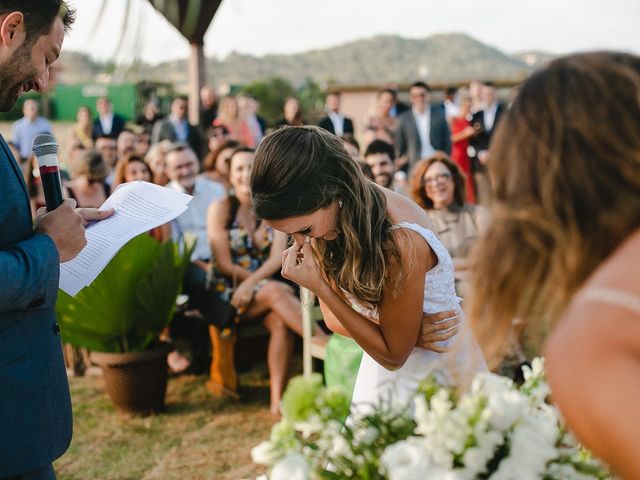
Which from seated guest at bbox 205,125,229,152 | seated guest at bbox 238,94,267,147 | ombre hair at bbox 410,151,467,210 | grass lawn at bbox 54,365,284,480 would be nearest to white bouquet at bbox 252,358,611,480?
grass lawn at bbox 54,365,284,480

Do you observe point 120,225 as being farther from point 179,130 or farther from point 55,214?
point 179,130

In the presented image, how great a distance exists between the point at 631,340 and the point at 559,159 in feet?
0.83

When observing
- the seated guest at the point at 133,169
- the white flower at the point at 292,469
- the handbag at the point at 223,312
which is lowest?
the handbag at the point at 223,312

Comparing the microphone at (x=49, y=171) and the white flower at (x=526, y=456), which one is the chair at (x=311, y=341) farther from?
the white flower at (x=526, y=456)

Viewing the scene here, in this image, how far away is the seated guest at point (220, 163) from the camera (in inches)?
245

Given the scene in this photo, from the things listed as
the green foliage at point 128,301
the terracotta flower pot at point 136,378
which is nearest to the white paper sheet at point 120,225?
the green foliage at point 128,301

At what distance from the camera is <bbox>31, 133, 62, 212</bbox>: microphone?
1.85 meters

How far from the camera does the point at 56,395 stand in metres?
1.93

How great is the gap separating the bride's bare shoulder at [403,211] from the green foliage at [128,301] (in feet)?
7.85

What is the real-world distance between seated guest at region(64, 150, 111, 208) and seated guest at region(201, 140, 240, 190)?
3.58 ft

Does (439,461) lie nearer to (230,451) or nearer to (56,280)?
(56,280)

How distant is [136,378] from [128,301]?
562 mm

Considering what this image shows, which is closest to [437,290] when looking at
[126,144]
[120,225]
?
[120,225]

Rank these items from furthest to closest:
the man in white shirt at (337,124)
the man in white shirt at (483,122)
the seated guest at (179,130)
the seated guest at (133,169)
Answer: the man in white shirt at (337,124) < the man in white shirt at (483,122) < the seated guest at (179,130) < the seated guest at (133,169)
